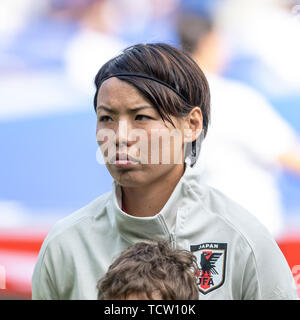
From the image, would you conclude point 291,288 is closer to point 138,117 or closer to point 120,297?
point 120,297

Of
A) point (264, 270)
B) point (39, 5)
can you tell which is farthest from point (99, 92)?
point (39, 5)

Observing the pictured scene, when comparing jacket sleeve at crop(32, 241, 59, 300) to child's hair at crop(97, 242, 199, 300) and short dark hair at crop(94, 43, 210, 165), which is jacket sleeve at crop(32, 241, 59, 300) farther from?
short dark hair at crop(94, 43, 210, 165)

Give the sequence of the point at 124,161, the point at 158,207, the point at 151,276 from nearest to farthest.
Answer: the point at 151,276 → the point at 124,161 → the point at 158,207

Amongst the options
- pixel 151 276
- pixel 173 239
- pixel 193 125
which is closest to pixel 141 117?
pixel 193 125

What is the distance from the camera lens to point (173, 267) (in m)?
1.23

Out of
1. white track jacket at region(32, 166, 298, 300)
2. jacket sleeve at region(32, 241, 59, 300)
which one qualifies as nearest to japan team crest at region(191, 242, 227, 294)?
white track jacket at region(32, 166, 298, 300)

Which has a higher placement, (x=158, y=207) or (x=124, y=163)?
(x=124, y=163)

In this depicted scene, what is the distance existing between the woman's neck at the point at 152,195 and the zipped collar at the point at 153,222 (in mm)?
30

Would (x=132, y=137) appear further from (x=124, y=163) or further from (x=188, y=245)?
(x=188, y=245)

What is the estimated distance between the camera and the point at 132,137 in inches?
56.3

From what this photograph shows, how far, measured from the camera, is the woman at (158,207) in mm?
1435

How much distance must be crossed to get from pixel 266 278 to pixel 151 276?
382 millimetres

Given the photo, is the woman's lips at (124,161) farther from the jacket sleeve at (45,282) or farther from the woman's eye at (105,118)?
the jacket sleeve at (45,282)

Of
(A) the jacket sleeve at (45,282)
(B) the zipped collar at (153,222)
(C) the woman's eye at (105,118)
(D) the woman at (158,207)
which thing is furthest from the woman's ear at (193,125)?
(A) the jacket sleeve at (45,282)
